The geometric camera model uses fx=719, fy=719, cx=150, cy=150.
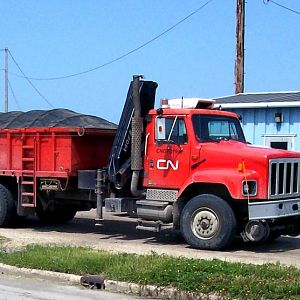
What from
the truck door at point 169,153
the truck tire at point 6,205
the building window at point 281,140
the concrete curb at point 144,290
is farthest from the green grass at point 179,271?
the building window at point 281,140

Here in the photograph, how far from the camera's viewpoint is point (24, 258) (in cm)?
1145

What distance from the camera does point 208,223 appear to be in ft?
42.5

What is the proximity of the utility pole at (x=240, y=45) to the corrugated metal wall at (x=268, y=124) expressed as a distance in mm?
3331

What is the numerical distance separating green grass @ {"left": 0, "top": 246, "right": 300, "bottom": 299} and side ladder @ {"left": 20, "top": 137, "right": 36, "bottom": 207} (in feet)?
11.5

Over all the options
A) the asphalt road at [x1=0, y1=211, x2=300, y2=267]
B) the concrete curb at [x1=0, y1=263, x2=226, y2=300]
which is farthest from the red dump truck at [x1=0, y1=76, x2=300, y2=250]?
the concrete curb at [x1=0, y1=263, x2=226, y2=300]

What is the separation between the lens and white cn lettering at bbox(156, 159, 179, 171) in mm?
13477

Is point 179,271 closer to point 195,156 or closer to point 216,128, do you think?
point 195,156

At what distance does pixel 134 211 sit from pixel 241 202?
7.45ft

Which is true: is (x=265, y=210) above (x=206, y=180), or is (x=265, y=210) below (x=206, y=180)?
below

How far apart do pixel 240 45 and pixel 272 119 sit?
14.3 ft

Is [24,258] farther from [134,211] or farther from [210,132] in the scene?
[210,132]

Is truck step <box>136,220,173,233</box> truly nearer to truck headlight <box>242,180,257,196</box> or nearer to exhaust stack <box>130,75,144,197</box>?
exhaust stack <box>130,75,144,197</box>

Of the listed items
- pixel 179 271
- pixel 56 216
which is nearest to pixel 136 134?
pixel 56 216

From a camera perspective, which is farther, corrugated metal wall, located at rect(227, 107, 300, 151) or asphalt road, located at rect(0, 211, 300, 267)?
corrugated metal wall, located at rect(227, 107, 300, 151)
